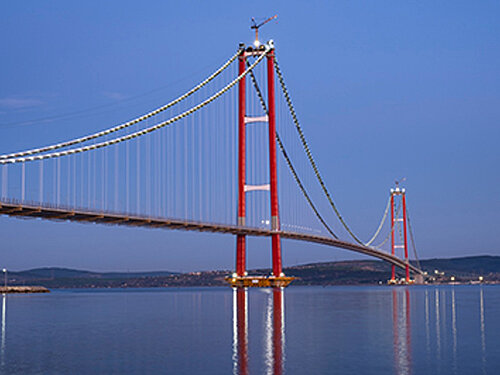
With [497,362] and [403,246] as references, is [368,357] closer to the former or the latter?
[497,362]

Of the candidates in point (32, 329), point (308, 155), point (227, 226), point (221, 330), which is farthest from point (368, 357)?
point (308, 155)

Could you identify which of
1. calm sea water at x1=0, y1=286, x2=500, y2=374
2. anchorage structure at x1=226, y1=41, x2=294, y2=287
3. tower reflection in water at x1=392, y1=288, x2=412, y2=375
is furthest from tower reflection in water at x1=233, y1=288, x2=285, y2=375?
anchorage structure at x1=226, y1=41, x2=294, y2=287

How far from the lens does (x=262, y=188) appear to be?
54062 millimetres

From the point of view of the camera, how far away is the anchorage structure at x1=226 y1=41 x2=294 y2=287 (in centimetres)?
5316

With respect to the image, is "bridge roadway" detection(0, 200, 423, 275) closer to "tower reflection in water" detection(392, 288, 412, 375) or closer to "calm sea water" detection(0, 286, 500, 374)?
"calm sea water" detection(0, 286, 500, 374)

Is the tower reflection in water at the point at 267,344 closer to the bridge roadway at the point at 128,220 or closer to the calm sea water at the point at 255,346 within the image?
the calm sea water at the point at 255,346

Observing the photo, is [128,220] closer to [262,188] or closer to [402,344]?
[262,188]

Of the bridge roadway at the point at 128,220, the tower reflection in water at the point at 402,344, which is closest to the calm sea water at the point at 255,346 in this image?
the tower reflection in water at the point at 402,344

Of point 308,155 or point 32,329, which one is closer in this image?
point 32,329

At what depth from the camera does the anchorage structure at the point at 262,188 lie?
5316 centimetres

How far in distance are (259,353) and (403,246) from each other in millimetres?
86772

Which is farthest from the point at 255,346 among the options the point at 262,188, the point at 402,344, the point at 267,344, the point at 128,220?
the point at 262,188

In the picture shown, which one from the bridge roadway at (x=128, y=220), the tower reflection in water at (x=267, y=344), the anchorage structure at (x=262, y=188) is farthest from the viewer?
the anchorage structure at (x=262, y=188)

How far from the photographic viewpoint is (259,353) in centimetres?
1546
